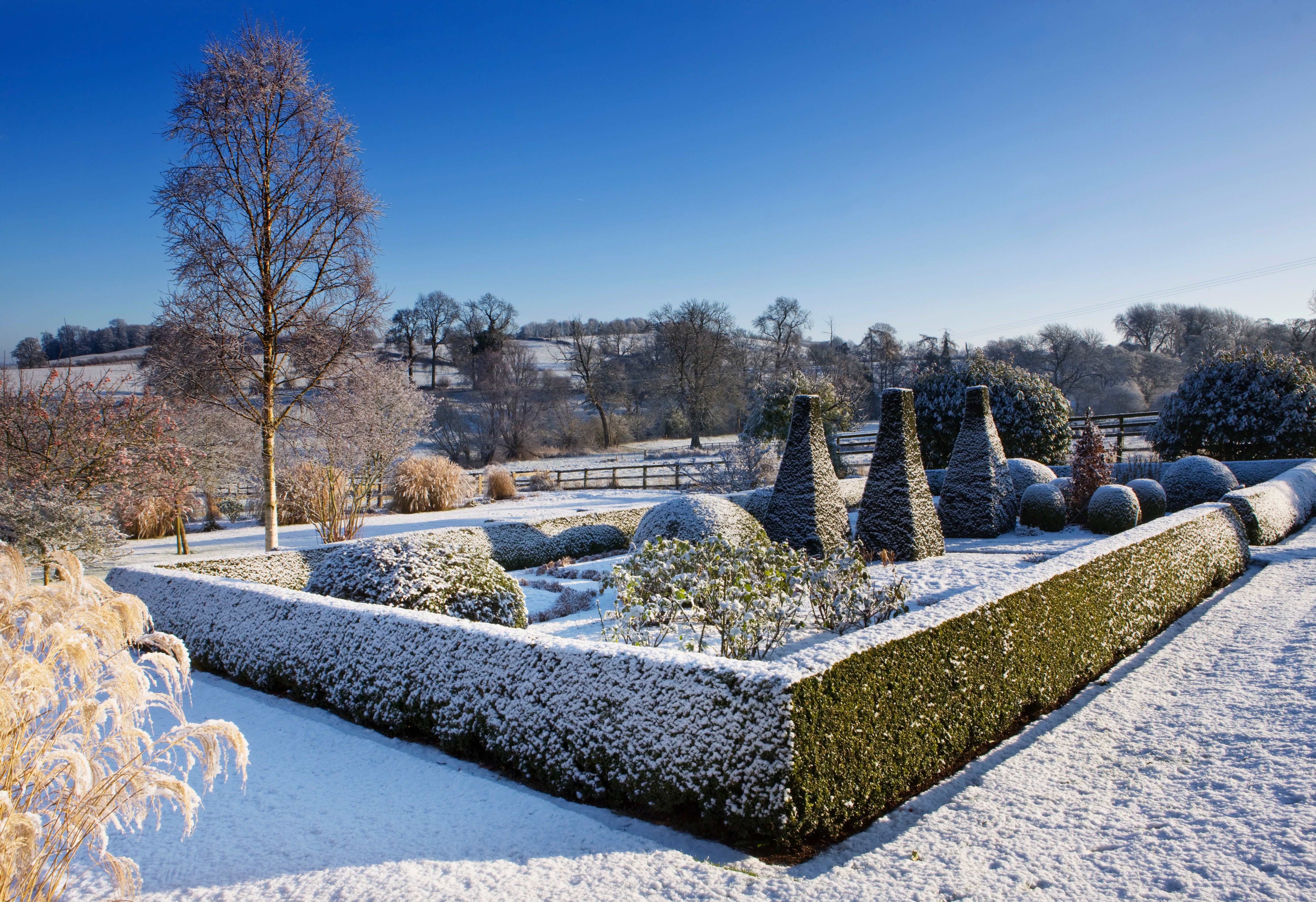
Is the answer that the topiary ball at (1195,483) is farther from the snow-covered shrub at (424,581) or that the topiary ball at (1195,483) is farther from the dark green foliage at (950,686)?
the snow-covered shrub at (424,581)

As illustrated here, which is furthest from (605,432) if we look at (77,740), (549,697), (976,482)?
(77,740)

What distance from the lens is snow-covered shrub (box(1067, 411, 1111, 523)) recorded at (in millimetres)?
12695

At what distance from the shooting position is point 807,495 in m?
9.71

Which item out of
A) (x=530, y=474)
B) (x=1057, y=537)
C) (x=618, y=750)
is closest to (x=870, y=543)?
(x=1057, y=537)

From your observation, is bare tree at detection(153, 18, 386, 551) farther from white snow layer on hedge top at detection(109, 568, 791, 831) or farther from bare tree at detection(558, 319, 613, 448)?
bare tree at detection(558, 319, 613, 448)

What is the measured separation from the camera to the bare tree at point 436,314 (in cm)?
4825

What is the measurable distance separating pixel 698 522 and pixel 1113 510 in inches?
291

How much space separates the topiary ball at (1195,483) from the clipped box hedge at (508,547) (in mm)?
9356

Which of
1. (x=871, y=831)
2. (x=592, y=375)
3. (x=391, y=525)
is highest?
(x=592, y=375)

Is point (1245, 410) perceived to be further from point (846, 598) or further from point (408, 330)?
point (408, 330)

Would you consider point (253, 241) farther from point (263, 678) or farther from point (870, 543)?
point (870, 543)

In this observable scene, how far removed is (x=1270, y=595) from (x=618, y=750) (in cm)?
749

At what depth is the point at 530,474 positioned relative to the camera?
26016 millimetres

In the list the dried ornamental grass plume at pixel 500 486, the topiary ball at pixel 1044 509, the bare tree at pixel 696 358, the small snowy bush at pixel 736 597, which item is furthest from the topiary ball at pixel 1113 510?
the bare tree at pixel 696 358
